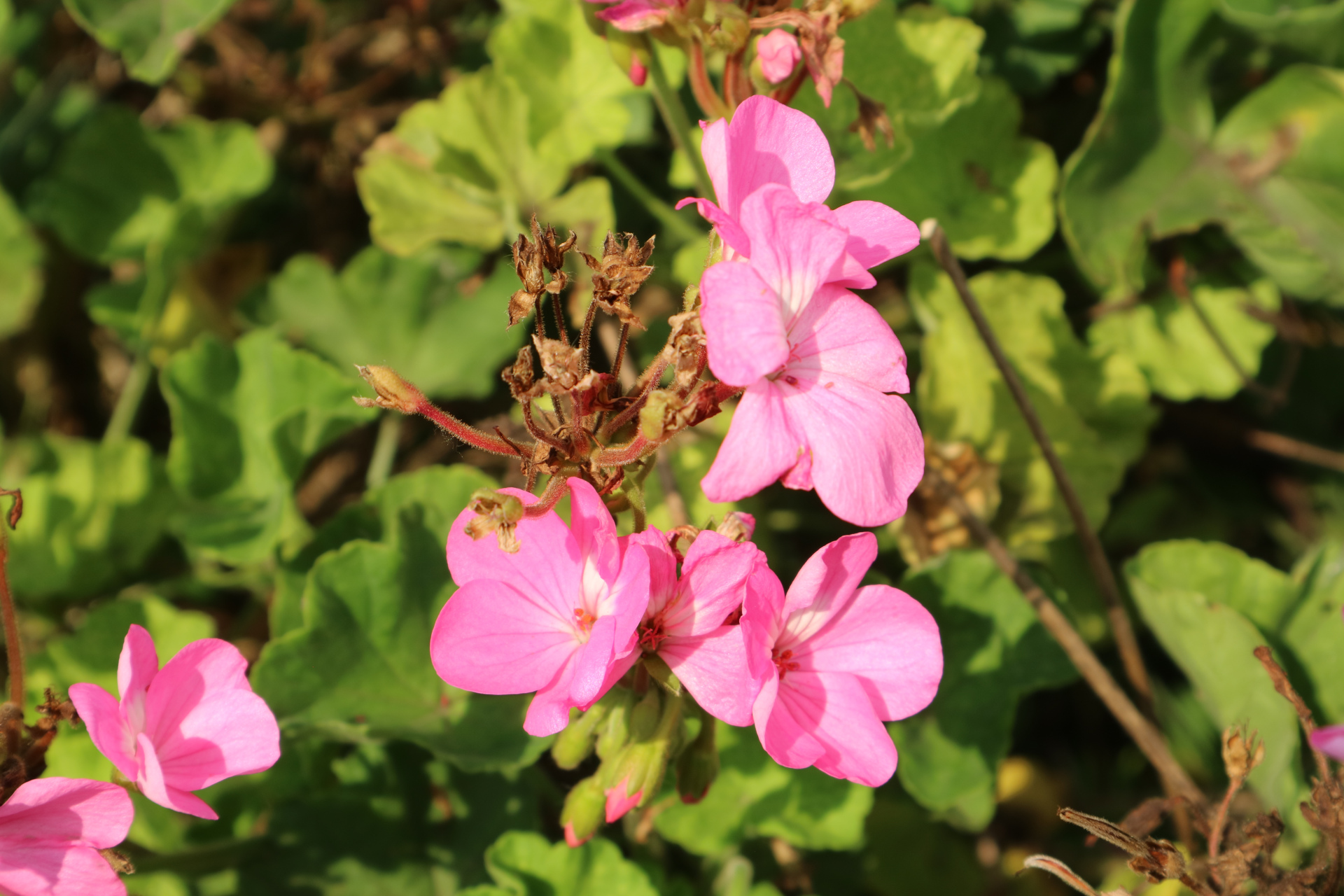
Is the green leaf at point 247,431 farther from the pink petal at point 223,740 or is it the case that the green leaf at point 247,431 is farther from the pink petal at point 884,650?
the pink petal at point 884,650

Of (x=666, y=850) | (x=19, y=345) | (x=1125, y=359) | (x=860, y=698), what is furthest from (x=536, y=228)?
(x=19, y=345)

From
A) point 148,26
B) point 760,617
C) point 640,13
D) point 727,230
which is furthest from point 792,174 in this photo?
point 148,26

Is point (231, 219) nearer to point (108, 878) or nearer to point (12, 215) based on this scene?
point (12, 215)

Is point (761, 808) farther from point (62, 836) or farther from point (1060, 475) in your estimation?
point (62, 836)

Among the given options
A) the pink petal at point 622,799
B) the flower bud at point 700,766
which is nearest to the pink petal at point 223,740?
the pink petal at point 622,799

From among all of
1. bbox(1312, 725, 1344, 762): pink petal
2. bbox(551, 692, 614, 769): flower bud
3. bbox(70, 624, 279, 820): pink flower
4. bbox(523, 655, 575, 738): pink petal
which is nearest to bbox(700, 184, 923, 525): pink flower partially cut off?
bbox(523, 655, 575, 738): pink petal

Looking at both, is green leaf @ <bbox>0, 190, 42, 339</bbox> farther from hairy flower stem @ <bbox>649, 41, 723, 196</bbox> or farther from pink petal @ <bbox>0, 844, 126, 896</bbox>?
pink petal @ <bbox>0, 844, 126, 896</bbox>
